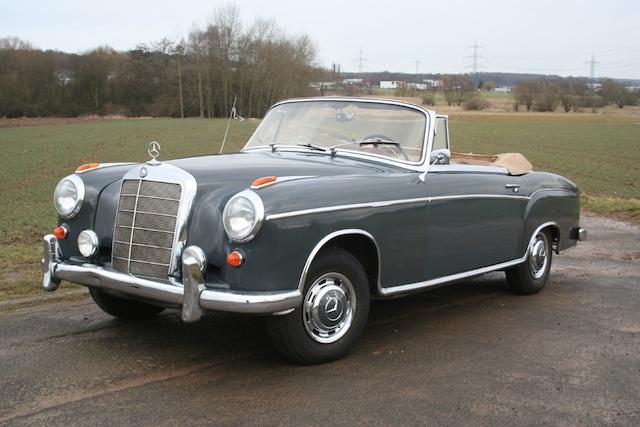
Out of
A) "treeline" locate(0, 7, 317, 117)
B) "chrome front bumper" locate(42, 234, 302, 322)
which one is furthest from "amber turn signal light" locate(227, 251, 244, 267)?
"treeline" locate(0, 7, 317, 117)

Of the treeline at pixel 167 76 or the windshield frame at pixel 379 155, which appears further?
the treeline at pixel 167 76

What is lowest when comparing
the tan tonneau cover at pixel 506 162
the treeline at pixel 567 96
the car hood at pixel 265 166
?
the tan tonneau cover at pixel 506 162

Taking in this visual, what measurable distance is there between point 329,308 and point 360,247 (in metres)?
0.50

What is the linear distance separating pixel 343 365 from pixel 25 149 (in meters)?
30.6

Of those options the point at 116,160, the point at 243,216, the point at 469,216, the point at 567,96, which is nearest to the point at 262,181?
the point at 243,216

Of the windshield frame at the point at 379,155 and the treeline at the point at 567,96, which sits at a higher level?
the treeline at the point at 567,96

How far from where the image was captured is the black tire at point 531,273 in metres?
6.10

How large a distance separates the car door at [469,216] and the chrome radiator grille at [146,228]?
1805mm

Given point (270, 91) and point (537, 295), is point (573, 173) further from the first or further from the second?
point (270, 91)

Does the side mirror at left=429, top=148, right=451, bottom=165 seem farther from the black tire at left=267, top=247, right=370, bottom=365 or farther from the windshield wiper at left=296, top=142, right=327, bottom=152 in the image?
the black tire at left=267, top=247, right=370, bottom=365

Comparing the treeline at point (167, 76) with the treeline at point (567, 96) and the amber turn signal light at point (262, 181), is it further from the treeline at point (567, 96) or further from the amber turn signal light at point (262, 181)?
the amber turn signal light at point (262, 181)

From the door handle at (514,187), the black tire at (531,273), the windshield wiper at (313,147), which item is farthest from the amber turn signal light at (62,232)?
the black tire at (531,273)


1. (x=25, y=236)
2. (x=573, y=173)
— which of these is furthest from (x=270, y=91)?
(x=25, y=236)

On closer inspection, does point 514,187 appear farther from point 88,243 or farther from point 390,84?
point 88,243
